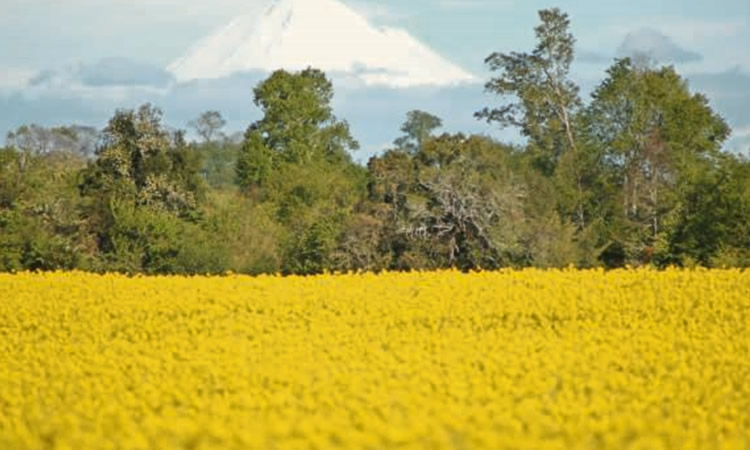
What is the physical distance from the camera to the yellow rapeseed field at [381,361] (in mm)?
11062

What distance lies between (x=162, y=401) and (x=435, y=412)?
2.83 m

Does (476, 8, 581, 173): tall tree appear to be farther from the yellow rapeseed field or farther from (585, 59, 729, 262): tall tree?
the yellow rapeseed field

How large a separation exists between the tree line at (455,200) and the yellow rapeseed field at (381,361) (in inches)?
532

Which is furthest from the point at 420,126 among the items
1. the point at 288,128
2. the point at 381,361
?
the point at 381,361

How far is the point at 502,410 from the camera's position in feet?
39.8

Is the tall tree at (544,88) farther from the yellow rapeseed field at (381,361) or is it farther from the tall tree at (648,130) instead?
the yellow rapeseed field at (381,361)

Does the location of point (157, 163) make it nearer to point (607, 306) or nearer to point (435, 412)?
point (607, 306)

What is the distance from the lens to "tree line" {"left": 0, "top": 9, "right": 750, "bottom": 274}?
42938mm

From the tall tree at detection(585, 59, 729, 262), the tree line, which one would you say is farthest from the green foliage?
the tall tree at detection(585, 59, 729, 262)

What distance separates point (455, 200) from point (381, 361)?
29200mm

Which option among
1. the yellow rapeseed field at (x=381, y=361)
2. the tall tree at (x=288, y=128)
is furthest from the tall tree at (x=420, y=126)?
the yellow rapeseed field at (x=381, y=361)

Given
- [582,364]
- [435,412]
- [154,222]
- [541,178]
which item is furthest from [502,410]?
[541,178]

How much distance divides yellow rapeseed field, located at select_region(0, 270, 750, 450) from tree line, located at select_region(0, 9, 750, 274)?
44.3ft

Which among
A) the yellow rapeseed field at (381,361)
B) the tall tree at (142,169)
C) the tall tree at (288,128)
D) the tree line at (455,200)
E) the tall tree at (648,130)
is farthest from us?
the tall tree at (288,128)
